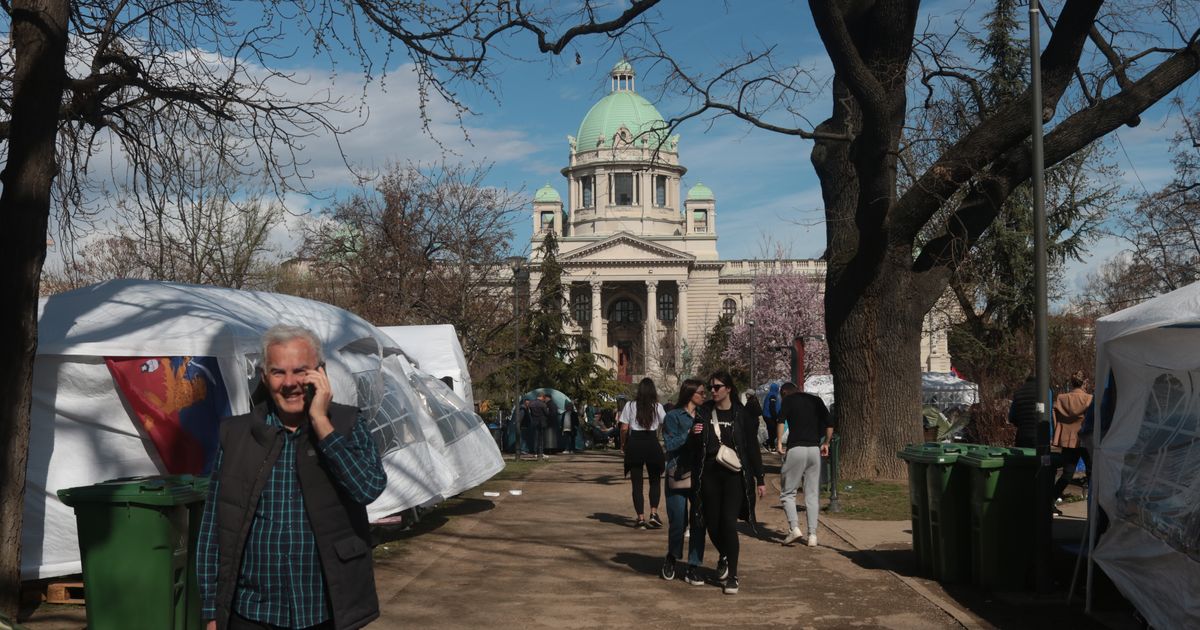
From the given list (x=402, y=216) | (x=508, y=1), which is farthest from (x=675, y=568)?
(x=402, y=216)

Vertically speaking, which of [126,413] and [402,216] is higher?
[402,216]

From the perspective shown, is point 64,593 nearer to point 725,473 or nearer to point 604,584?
point 604,584

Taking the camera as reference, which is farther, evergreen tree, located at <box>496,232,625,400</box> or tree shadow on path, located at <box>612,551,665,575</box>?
evergreen tree, located at <box>496,232,625,400</box>

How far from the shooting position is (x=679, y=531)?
10383 millimetres

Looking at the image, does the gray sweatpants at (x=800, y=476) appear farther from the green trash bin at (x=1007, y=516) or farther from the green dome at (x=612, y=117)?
the green dome at (x=612, y=117)

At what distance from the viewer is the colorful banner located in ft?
33.6

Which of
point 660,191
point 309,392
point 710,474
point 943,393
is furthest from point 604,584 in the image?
point 660,191

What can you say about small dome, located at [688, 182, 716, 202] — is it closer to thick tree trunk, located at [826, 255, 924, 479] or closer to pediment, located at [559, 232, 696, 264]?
pediment, located at [559, 232, 696, 264]

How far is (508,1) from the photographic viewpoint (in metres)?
10.9

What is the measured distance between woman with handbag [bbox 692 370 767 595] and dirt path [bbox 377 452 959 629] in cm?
37

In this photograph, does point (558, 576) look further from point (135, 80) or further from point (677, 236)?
point (677, 236)

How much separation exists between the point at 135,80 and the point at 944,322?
37192 mm

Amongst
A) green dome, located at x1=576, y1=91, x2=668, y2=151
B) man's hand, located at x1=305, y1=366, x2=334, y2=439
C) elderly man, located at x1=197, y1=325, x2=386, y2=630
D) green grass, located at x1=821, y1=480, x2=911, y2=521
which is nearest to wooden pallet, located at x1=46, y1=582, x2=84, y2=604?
elderly man, located at x1=197, y1=325, x2=386, y2=630

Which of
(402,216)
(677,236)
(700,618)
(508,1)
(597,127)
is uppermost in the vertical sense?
(597,127)
